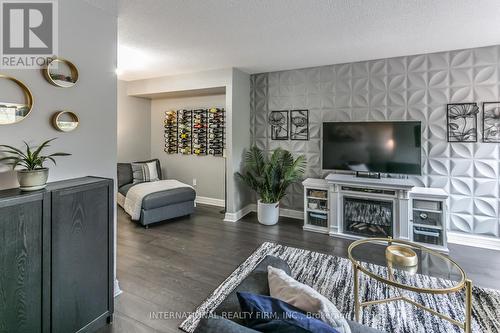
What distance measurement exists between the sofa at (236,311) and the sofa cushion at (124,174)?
12.5ft

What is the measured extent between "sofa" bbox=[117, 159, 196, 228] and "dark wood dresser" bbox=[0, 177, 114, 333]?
193cm

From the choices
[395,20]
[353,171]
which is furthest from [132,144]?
[395,20]

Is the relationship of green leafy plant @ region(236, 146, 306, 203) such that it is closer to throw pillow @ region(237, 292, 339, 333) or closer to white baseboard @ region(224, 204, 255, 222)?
white baseboard @ region(224, 204, 255, 222)

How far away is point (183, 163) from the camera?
5.41m

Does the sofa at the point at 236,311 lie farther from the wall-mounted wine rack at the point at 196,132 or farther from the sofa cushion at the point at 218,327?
the wall-mounted wine rack at the point at 196,132

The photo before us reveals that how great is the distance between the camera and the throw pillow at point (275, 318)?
0.79 m

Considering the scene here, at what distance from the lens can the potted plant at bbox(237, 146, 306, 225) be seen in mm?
3945

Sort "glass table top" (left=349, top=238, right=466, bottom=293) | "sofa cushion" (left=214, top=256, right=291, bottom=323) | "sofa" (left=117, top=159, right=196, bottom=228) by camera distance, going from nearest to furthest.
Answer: "sofa cushion" (left=214, top=256, right=291, bottom=323), "glass table top" (left=349, top=238, right=466, bottom=293), "sofa" (left=117, top=159, right=196, bottom=228)

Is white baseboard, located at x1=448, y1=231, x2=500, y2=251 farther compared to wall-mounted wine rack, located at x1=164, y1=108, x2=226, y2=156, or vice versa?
wall-mounted wine rack, located at x1=164, y1=108, x2=226, y2=156

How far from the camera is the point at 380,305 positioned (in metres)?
1.99

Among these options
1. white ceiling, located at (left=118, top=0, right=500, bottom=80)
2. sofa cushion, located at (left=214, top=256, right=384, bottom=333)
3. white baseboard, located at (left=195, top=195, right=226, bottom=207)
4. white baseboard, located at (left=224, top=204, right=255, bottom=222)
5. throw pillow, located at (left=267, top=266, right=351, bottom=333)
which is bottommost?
white baseboard, located at (left=224, top=204, right=255, bottom=222)

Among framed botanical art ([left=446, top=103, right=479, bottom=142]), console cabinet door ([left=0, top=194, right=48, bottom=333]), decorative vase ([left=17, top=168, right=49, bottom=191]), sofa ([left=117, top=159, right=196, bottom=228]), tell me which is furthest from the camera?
sofa ([left=117, top=159, right=196, bottom=228])

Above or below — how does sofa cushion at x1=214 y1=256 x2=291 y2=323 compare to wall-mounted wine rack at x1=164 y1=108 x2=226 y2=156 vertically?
below

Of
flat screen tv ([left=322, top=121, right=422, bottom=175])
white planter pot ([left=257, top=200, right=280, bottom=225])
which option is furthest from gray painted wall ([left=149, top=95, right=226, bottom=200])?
flat screen tv ([left=322, top=121, right=422, bottom=175])
